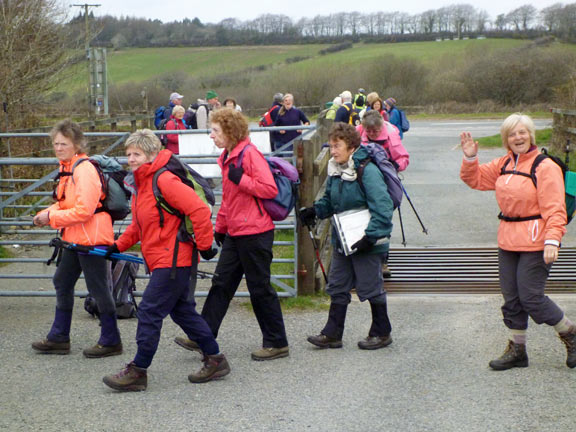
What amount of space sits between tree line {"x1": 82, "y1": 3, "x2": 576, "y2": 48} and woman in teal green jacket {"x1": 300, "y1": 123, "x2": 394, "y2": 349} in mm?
75084

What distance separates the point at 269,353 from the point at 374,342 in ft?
2.59

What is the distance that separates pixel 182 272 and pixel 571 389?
8.36 feet

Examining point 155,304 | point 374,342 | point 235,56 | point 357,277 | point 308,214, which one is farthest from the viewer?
point 235,56

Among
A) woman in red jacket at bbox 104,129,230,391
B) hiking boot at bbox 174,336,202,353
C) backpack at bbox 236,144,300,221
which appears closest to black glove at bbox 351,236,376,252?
backpack at bbox 236,144,300,221

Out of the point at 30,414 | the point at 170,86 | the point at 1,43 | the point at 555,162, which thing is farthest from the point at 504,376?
the point at 170,86

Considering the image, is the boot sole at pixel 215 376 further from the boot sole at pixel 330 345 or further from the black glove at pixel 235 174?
the black glove at pixel 235 174

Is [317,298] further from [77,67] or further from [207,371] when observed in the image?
[77,67]

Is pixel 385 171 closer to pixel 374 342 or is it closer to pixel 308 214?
pixel 308 214

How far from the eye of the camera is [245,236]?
527 cm

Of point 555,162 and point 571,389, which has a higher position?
point 555,162

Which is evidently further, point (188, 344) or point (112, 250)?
point (188, 344)

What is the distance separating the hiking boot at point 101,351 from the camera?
561cm

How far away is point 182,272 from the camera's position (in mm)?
4945

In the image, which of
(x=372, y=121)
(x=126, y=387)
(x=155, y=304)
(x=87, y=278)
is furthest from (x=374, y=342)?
(x=372, y=121)
